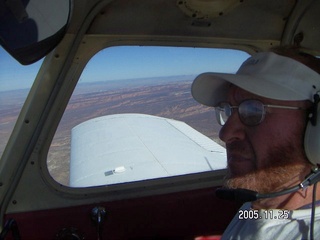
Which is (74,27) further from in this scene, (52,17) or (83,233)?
(83,233)

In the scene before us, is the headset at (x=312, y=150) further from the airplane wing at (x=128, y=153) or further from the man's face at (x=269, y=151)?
the airplane wing at (x=128, y=153)

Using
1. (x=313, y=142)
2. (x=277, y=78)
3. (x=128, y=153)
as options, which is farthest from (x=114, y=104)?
(x=313, y=142)

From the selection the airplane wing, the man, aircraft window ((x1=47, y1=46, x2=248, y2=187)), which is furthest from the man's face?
the airplane wing

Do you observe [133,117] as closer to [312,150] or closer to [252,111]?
[252,111]

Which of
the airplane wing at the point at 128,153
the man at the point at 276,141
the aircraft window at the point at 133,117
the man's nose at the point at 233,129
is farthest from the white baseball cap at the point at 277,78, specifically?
the airplane wing at the point at 128,153

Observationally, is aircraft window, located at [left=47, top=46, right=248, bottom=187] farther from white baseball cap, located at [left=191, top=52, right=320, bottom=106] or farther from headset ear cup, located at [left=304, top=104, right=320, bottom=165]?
headset ear cup, located at [left=304, top=104, right=320, bottom=165]

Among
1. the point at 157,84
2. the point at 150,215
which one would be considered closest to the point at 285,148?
the point at 157,84
